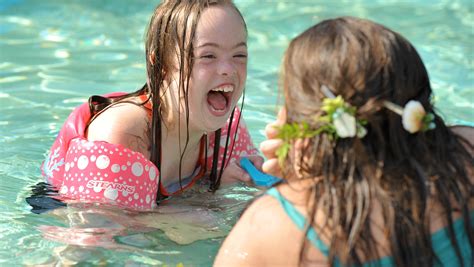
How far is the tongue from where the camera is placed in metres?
4.18

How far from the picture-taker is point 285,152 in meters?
2.58

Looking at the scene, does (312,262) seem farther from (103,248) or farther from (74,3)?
(74,3)

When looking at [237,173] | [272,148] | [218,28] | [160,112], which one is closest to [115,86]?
[237,173]

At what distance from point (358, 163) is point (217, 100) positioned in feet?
5.85

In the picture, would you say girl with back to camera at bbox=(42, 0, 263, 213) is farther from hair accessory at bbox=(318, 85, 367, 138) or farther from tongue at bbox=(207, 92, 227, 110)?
hair accessory at bbox=(318, 85, 367, 138)

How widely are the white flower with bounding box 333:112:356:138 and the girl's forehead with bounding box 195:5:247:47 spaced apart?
172cm

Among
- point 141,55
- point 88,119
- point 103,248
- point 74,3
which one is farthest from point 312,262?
point 74,3

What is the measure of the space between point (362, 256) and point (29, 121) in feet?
12.2

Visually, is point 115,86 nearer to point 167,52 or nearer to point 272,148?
point 167,52

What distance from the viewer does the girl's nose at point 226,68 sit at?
13.2ft

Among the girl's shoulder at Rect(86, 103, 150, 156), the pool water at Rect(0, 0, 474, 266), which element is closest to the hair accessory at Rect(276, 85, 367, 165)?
the pool water at Rect(0, 0, 474, 266)

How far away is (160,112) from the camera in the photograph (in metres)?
4.23

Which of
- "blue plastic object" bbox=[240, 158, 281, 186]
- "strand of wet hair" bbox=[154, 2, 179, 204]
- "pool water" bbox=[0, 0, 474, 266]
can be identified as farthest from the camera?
"blue plastic object" bbox=[240, 158, 281, 186]

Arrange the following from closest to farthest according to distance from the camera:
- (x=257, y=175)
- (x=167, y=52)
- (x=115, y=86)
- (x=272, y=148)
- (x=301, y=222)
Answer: (x=301, y=222)
(x=272, y=148)
(x=167, y=52)
(x=257, y=175)
(x=115, y=86)
